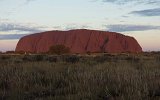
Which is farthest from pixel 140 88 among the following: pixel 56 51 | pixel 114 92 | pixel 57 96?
pixel 56 51

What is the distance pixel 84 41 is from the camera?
502 ft

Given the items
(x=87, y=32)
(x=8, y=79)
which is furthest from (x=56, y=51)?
(x=87, y=32)

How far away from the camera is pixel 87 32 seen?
155875mm

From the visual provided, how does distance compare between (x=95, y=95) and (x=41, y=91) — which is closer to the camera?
(x=95, y=95)

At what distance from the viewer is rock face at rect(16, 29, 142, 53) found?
150 meters

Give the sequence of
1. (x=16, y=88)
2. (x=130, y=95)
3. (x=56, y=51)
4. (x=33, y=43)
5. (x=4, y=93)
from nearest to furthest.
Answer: (x=130, y=95), (x=4, y=93), (x=16, y=88), (x=56, y=51), (x=33, y=43)

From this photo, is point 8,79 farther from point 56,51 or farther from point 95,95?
point 56,51

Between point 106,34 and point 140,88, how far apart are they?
148171 mm

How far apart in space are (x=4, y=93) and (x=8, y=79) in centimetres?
217

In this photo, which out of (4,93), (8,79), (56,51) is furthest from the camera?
(56,51)

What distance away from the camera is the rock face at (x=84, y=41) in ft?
490

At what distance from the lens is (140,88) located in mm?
8164

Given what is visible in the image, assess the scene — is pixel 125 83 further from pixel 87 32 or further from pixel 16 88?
pixel 87 32

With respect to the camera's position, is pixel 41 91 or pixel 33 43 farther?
pixel 33 43
